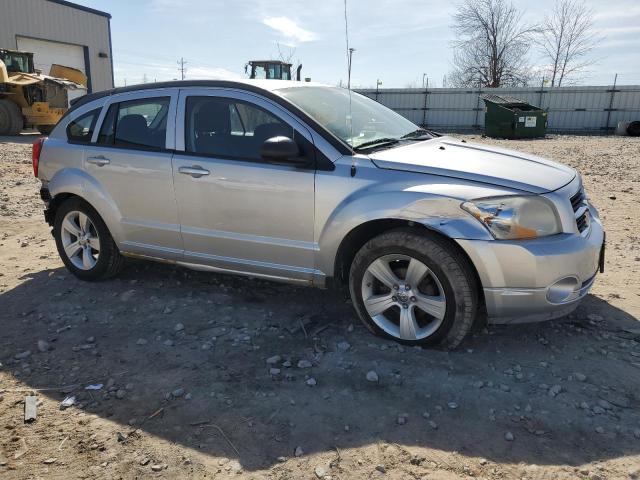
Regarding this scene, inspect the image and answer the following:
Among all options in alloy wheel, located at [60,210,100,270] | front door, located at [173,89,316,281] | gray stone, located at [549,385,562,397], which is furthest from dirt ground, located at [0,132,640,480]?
front door, located at [173,89,316,281]

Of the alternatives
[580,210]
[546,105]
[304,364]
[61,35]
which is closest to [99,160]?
[304,364]

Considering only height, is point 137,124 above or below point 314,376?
above

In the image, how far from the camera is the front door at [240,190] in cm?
349

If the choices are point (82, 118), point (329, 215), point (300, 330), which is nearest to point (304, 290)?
point (300, 330)

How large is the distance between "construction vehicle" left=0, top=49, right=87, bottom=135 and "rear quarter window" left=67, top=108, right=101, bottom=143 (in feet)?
52.8

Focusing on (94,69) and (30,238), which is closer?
(30,238)

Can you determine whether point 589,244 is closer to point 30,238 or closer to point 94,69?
point 30,238

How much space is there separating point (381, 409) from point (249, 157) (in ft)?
6.34

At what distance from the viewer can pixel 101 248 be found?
4477 millimetres

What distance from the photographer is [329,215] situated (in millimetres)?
3361

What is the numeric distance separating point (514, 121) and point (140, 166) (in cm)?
2009

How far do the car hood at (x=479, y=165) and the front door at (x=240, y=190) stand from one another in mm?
613

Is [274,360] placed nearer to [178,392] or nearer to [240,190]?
[178,392]

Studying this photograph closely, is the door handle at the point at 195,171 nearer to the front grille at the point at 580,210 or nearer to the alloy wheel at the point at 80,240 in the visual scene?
the alloy wheel at the point at 80,240
